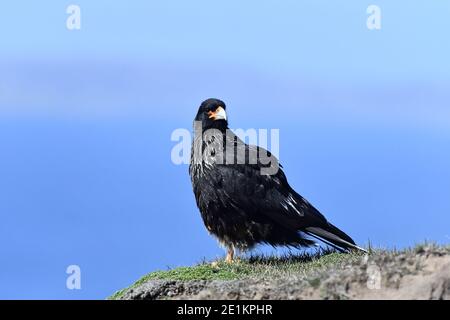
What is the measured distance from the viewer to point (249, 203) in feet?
49.8

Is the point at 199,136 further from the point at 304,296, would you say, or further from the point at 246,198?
the point at 304,296

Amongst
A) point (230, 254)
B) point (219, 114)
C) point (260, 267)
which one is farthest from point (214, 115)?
point (260, 267)

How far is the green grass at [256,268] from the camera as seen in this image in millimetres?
13406

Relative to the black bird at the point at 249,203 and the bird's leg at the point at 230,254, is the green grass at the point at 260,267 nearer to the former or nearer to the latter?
the bird's leg at the point at 230,254

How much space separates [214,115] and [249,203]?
1.71 m

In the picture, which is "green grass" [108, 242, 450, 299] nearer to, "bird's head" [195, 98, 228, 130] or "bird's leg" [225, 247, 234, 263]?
"bird's leg" [225, 247, 234, 263]

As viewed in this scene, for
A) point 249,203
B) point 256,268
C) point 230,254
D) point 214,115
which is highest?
point 214,115

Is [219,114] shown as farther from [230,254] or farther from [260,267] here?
[260,267]

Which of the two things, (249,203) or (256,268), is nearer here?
(256,268)

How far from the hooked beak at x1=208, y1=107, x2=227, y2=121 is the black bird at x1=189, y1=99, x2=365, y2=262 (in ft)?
1.29

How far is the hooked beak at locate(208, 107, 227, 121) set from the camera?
52.1 ft

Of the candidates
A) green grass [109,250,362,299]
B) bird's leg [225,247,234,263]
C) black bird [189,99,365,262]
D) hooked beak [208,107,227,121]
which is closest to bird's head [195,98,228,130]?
hooked beak [208,107,227,121]

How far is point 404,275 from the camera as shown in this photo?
408 inches
